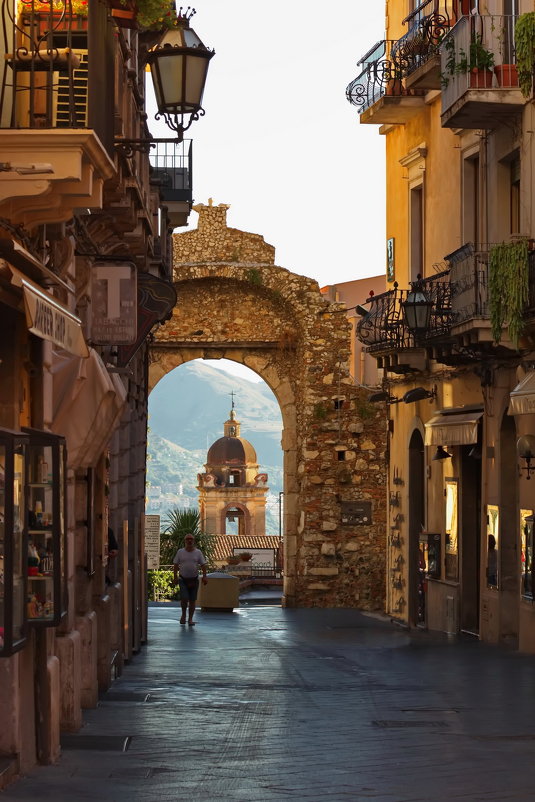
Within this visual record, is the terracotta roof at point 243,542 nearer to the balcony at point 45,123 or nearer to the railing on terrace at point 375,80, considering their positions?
the railing on terrace at point 375,80

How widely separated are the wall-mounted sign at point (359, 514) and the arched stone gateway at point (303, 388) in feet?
0.07

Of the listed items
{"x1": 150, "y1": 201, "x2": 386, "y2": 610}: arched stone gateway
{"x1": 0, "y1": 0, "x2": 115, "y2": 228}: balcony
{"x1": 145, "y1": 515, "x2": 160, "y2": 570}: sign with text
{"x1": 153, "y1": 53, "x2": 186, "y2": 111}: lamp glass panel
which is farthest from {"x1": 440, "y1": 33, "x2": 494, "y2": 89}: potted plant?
{"x1": 150, "y1": 201, "x2": 386, "y2": 610}: arched stone gateway

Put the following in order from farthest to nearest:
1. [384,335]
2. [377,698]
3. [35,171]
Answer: [384,335] → [377,698] → [35,171]

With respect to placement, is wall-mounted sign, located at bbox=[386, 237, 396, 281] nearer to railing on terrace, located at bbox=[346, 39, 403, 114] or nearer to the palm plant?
railing on terrace, located at bbox=[346, 39, 403, 114]

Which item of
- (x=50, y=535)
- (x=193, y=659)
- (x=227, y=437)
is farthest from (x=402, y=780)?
(x=227, y=437)

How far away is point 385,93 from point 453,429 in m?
6.29

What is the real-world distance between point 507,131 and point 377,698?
9.71m

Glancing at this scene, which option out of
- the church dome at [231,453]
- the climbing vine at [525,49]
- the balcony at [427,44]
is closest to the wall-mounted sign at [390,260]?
the balcony at [427,44]

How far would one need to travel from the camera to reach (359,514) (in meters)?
31.9

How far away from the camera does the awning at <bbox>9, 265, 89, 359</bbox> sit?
7207 millimetres

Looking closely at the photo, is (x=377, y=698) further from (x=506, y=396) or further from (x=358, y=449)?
(x=358, y=449)

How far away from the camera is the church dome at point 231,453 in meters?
91.8

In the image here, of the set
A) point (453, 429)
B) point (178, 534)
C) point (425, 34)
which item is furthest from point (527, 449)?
point (178, 534)

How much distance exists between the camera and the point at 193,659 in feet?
54.9
